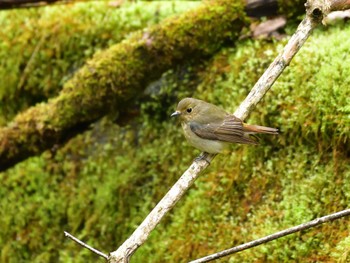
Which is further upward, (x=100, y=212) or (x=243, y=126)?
(x=243, y=126)

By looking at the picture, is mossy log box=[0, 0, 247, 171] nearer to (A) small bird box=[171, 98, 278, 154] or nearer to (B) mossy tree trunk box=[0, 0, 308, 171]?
(B) mossy tree trunk box=[0, 0, 308, 171]

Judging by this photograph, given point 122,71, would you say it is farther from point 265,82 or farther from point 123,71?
point 265,82

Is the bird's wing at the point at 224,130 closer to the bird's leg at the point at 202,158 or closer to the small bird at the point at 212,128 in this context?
the small bird at the point at 212,128

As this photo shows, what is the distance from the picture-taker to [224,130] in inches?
157

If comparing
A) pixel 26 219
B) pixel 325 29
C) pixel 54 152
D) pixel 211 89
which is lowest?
pixel 26 219

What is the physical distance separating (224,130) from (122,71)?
1.29m

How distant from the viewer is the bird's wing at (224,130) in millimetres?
3865

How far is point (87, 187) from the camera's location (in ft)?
17.7

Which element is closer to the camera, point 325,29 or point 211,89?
point 325,29

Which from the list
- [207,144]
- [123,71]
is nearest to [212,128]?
[207,144]

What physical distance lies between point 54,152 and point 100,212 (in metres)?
0.82

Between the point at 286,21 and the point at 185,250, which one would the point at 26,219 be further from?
the point at 286,21

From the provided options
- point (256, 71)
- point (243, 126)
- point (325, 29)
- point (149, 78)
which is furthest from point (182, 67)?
point (243, 126)

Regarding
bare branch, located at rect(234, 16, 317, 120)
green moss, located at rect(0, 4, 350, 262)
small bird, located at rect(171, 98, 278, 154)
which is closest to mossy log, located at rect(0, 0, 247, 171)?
green moss, located at rect(0, 4, 350, 262)
